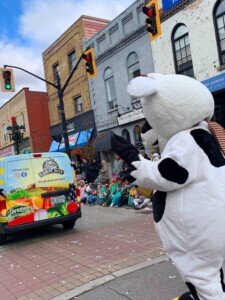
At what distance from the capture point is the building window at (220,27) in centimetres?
1227

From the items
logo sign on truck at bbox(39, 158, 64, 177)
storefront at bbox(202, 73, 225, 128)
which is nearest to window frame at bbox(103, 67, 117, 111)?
storefront at bbox(202, 73, 225, 128)

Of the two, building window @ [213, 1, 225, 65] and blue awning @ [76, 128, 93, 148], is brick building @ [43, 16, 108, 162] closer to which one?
blue awning @ [76, 128, 93, 148]

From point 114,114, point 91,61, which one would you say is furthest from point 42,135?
point 91,61

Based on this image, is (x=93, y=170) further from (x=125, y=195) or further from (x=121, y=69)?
(x=121, y=69)

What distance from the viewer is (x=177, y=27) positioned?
46.3ft

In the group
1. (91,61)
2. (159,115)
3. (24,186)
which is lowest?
(24,186)

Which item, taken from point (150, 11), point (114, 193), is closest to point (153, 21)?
point (150, 11)

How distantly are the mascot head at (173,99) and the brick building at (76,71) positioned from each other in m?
16.9

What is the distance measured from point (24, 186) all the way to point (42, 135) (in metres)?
19.9

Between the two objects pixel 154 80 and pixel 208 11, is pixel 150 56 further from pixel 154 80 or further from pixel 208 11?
pixel 154 80

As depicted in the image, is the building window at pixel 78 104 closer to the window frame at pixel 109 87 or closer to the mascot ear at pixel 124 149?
the window frame at pixel 109 87

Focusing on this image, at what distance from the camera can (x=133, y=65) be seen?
1672 centimetres

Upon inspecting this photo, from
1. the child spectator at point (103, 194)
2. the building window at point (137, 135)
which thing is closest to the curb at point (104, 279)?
the child spectator at point (103, 194)

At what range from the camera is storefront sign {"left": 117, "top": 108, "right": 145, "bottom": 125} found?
16.0 m
